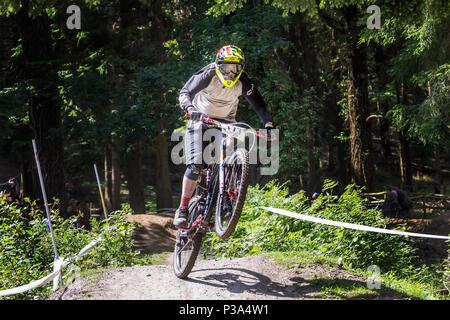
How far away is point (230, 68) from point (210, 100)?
610mm

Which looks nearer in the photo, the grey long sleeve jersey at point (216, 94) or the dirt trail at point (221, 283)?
the dirt trail at point (221, 283)

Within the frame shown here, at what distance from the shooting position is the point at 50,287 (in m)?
8.47

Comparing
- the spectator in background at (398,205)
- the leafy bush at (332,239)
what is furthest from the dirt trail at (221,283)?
the spectator in background at (398,205)

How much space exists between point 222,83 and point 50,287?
15.1ft

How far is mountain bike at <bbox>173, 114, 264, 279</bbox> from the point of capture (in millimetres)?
6129

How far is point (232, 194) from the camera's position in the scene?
20.6 ft

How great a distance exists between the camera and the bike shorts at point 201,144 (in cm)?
677

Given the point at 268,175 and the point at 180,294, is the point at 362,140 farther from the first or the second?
the point at 180,294

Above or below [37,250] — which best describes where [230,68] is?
above

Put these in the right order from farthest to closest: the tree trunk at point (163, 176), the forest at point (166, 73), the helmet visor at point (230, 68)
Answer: the tree trunk at point (163, 176) → the forest at point (166, 73) → the helmet visor at point (230, 68)

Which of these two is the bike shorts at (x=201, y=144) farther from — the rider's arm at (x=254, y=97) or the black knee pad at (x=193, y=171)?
the rider's arm at (x=254, y=97)

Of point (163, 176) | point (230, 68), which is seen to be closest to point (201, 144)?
point (230, 68)

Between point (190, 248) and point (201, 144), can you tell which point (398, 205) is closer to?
point (190, 248)

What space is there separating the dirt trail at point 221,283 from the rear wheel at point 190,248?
138mm
